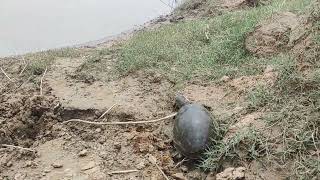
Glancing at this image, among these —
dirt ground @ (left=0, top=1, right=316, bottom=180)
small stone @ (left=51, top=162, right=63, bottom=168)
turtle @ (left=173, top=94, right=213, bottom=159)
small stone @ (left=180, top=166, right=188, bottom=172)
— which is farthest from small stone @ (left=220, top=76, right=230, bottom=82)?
small stone @ (left=51, top=162, right=63, bottom=168)

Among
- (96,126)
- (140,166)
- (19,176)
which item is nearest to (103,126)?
(96,126)

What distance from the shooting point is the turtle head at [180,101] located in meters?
4.90

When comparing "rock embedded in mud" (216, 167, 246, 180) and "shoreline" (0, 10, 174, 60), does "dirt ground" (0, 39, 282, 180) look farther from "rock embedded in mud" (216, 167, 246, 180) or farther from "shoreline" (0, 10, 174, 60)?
"shoreline" (0, 10, 174, 60)

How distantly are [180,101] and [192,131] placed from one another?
0.66m

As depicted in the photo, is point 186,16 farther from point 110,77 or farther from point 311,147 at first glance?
point 311,147

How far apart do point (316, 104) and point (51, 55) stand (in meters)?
3.70

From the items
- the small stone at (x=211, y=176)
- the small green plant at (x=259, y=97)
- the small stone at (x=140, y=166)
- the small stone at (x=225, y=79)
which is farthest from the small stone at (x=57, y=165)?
the small stone at (x=225, y=79)

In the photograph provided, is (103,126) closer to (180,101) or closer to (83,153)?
(83,153)

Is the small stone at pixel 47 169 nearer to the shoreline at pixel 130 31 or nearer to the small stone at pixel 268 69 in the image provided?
the small stone at pixel 268 69

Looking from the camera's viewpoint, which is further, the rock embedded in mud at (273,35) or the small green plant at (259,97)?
the rock embedded in mud at (273,35)

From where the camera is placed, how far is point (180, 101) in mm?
4930

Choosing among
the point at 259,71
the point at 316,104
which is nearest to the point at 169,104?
the point at 259,71

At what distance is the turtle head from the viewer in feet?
16.1

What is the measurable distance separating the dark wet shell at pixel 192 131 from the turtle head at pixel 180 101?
34cm
